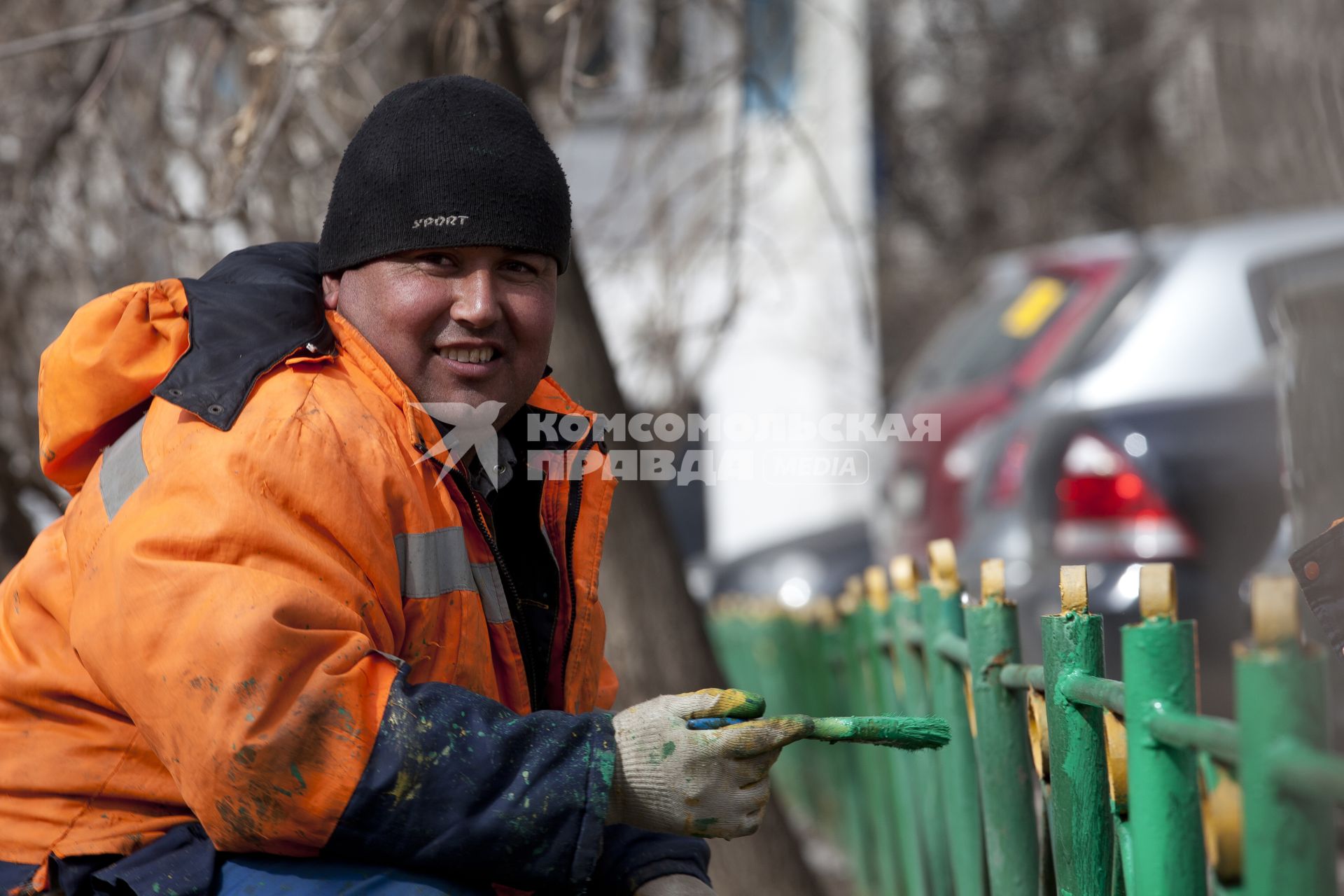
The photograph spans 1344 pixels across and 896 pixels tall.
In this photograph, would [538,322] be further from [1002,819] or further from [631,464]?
[631,464]

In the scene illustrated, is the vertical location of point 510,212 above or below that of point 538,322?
above

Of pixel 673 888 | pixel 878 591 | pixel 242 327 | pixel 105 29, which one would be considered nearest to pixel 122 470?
pixel 242 327

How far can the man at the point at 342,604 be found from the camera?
1669mm

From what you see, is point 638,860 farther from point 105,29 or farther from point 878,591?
point 105,29

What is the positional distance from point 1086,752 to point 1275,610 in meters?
0.74

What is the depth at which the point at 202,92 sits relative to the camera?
4613mm

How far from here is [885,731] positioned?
75.0 inches

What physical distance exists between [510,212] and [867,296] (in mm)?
2315

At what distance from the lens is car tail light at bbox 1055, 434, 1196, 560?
3.96m

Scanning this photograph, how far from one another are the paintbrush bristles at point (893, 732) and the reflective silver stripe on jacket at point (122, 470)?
92 centimetres

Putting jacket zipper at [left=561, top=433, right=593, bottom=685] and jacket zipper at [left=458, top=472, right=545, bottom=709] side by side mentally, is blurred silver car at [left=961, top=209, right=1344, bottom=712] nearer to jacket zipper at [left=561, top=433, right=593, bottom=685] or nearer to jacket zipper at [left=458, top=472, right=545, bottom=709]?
jacket zipper at [left=561, top=433, right=593, bottom=685]

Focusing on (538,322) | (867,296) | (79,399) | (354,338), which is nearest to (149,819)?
(79,399)

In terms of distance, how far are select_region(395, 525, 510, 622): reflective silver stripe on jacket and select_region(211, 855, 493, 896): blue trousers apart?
350 millimetres

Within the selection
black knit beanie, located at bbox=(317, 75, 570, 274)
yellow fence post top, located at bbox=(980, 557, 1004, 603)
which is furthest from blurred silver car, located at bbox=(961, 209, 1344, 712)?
black knit beanie, located at bbox=(317, 75, 570, 274)
